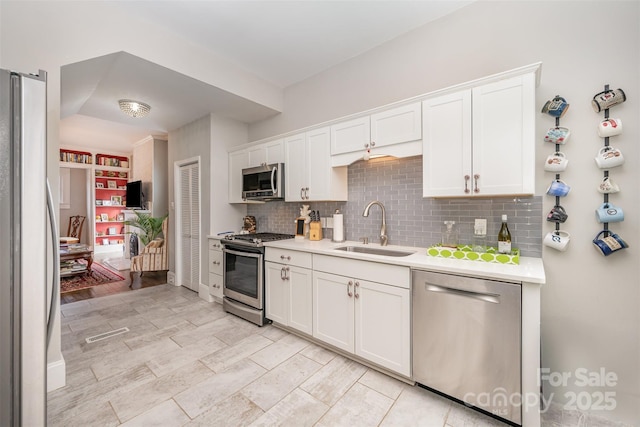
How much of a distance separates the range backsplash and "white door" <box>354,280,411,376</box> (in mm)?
711

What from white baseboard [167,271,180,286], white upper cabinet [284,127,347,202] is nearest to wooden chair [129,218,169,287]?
white baseboard [167,271,180,286]

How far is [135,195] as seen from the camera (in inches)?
255

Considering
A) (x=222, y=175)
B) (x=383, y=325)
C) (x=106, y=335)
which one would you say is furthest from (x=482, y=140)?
(x=106, y=335)

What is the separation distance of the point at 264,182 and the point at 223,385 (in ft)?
7.06

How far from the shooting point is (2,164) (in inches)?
39.8

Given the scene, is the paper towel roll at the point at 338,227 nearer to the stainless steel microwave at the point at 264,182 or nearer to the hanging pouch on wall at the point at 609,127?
the stainless steel microwave at the point at 264,182

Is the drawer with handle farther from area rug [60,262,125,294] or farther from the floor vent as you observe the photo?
area rug [60,262,125,294]

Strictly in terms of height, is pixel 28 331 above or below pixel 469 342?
above

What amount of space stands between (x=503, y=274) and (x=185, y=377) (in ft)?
7.71

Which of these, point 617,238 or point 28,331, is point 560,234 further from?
point 28,331

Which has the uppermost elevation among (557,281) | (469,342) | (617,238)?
(617,238)

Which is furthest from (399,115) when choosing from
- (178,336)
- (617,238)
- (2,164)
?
(178,336)

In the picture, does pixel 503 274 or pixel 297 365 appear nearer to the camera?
pixel 503 274

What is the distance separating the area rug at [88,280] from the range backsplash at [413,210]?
13.7ft
